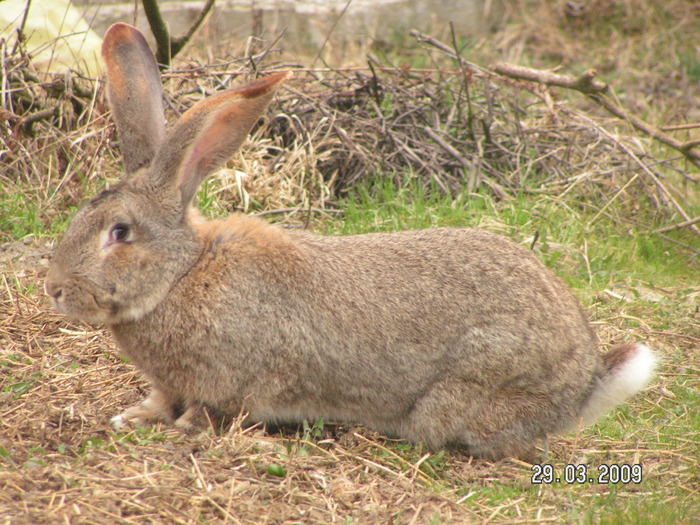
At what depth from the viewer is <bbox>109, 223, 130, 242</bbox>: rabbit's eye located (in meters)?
3.80

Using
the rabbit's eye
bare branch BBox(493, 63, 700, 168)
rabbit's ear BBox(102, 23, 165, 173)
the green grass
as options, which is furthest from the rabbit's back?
bare branch BBox(493, 63, 700, 168)

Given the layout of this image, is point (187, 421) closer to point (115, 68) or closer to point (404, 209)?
point (115, 68)

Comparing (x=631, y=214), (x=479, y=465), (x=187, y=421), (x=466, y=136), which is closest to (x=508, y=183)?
(x=466, y=136)

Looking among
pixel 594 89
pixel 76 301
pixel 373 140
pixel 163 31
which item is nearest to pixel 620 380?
pixel 76 301

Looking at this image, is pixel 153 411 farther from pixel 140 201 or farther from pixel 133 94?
pixel 133 94

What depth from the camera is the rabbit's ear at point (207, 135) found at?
374cm

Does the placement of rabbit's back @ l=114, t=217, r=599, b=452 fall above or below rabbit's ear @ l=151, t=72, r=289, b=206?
below

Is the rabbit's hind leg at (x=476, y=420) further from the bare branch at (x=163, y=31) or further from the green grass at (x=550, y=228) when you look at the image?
the bare branch at (x=163, y=31)

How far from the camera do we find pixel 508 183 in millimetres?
6691

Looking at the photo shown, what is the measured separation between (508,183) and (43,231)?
3592 millimetres

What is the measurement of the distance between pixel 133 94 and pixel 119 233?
2.46 ft

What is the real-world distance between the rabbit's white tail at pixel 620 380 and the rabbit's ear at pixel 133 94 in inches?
100
